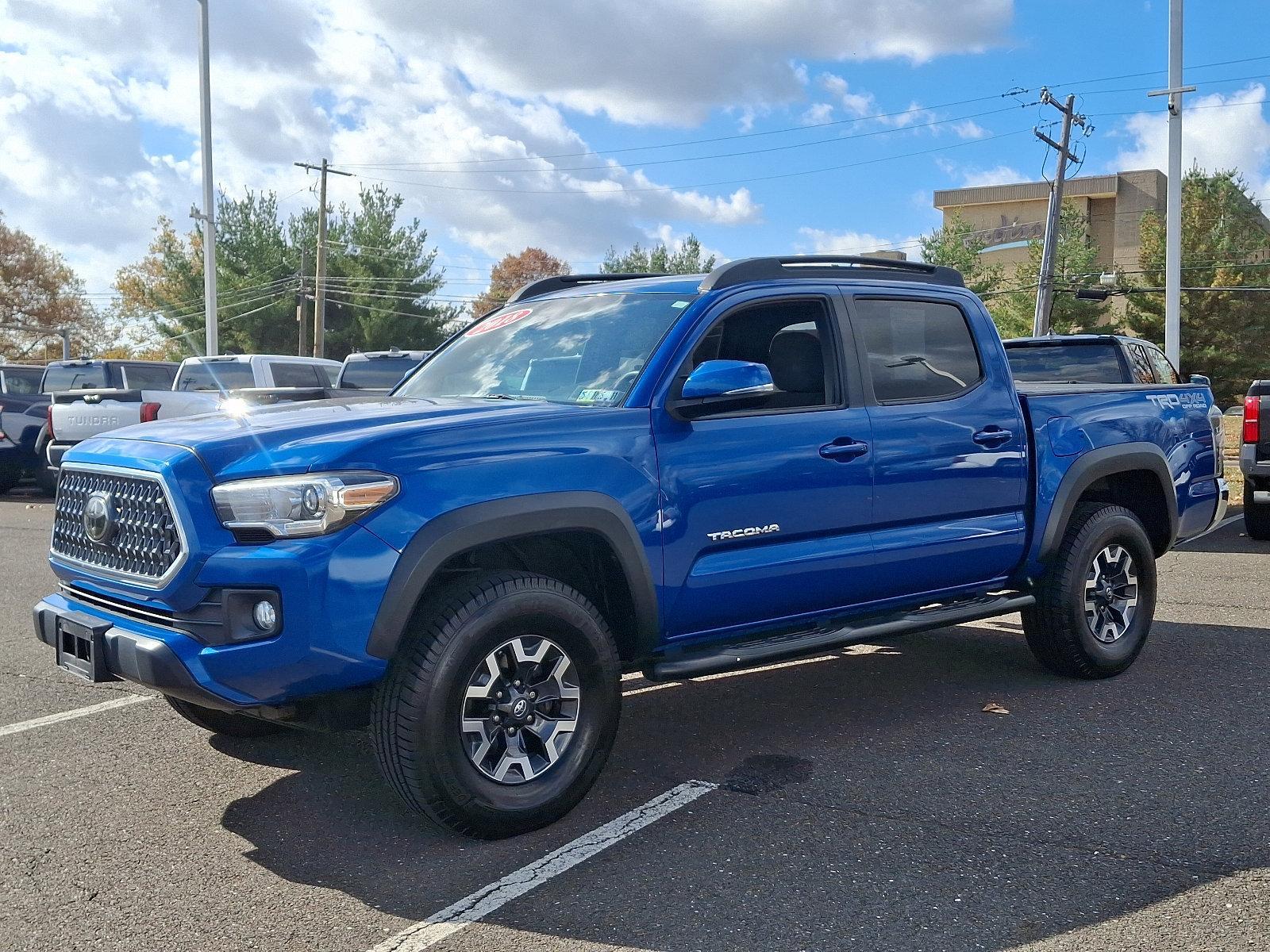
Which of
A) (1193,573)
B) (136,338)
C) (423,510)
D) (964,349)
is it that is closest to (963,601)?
(964,349)

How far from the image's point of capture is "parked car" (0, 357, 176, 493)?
17.1 metres

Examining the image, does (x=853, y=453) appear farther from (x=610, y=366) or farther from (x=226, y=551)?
(x=226, y=551)

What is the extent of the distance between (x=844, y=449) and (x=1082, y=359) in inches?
256

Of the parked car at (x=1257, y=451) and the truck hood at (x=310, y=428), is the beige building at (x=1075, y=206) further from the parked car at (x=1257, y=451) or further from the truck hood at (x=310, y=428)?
the truck hood at (x=310, y=428)

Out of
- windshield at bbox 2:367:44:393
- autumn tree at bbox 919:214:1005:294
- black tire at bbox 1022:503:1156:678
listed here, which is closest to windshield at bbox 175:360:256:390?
windshield at bbox 2:367:44:393

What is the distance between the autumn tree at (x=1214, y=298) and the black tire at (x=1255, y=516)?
42.6 m

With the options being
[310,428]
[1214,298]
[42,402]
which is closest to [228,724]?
[310,428]

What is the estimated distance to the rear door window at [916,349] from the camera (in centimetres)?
534

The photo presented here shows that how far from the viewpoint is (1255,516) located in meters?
11.6

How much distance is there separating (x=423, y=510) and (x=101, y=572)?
119 centimetres

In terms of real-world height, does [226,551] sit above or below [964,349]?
below

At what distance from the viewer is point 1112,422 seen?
6.20 meters

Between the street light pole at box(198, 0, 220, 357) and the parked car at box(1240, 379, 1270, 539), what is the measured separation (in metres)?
22.6

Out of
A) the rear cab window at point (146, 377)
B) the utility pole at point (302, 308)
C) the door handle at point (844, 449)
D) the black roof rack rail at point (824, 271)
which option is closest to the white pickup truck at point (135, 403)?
the rear cab window at point (146, 377)
